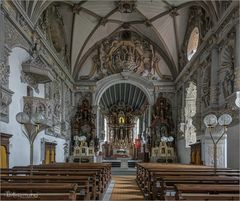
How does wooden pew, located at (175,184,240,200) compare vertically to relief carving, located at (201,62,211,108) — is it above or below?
below

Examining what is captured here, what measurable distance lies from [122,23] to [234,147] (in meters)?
13.4

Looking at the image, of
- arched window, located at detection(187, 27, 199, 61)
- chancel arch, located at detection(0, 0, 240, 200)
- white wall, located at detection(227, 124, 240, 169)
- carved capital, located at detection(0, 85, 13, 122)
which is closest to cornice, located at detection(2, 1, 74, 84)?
chancel arch, located at detection(0, 0, 240, 200)

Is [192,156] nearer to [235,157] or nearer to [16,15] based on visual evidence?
[235,157]

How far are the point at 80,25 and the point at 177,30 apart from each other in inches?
222

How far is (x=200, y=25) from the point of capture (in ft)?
59.7

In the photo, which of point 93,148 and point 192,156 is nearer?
point 192,156

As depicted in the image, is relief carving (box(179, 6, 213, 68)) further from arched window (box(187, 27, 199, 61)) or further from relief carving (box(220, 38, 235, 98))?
relief carving (box(220, 38, 235, 98))

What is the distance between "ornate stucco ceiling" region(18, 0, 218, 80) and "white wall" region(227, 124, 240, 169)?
745 cm

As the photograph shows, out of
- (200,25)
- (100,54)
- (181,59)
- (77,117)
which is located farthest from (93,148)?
(200,25)

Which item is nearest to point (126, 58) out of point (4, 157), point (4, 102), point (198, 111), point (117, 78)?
point (117, 78)

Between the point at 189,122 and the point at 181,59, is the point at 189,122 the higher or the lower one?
the lower one

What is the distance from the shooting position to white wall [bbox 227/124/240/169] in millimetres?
11672

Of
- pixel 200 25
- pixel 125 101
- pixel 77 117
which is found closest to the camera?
pixel 200 25

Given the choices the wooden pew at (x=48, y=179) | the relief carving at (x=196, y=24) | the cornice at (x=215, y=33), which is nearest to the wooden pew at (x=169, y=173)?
the wooden pew at (x=48, y=179)
